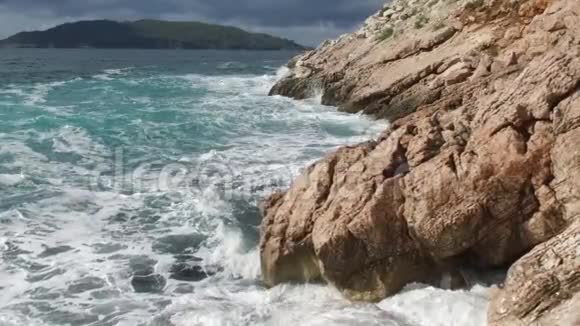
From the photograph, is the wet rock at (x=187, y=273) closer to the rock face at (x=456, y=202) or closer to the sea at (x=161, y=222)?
the sea at (x=161, y=222)

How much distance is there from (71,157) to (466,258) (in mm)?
14806

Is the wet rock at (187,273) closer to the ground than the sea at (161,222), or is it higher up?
closer to the ground

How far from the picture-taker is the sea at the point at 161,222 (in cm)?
873

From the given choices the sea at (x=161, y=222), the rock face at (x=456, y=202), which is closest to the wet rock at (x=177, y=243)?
the sea at (x=161, y=222)

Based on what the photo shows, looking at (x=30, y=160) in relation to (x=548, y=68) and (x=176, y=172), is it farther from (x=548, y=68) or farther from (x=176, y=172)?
(x=548, y=68)

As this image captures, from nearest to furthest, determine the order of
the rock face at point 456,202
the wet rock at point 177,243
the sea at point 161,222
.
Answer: the rock face at point 456,202 → the sea at point 161,222 → the wet rock at point 177,243

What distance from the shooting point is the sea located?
873 cm

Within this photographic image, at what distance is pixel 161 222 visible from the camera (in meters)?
13.3

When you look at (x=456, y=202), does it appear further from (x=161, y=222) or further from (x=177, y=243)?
(x=161, y=222)

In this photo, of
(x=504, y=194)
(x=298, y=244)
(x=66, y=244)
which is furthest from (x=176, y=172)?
(x=504, y=194)

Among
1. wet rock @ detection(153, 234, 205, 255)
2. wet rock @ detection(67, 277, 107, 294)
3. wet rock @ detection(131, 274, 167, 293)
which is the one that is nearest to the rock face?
wet rock @ detection(131, 274, 167, 293)

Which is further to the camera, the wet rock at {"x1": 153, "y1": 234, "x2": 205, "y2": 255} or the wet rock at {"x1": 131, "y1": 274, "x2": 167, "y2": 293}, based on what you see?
the wet rock at {"x1": 153, "y1": 234, "x2": 205, "y2": 255}

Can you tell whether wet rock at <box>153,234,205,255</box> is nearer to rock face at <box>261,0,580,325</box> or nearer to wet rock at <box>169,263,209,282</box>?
wet rock at <box>169,263,209,282</box>

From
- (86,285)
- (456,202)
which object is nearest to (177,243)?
(86,285)
